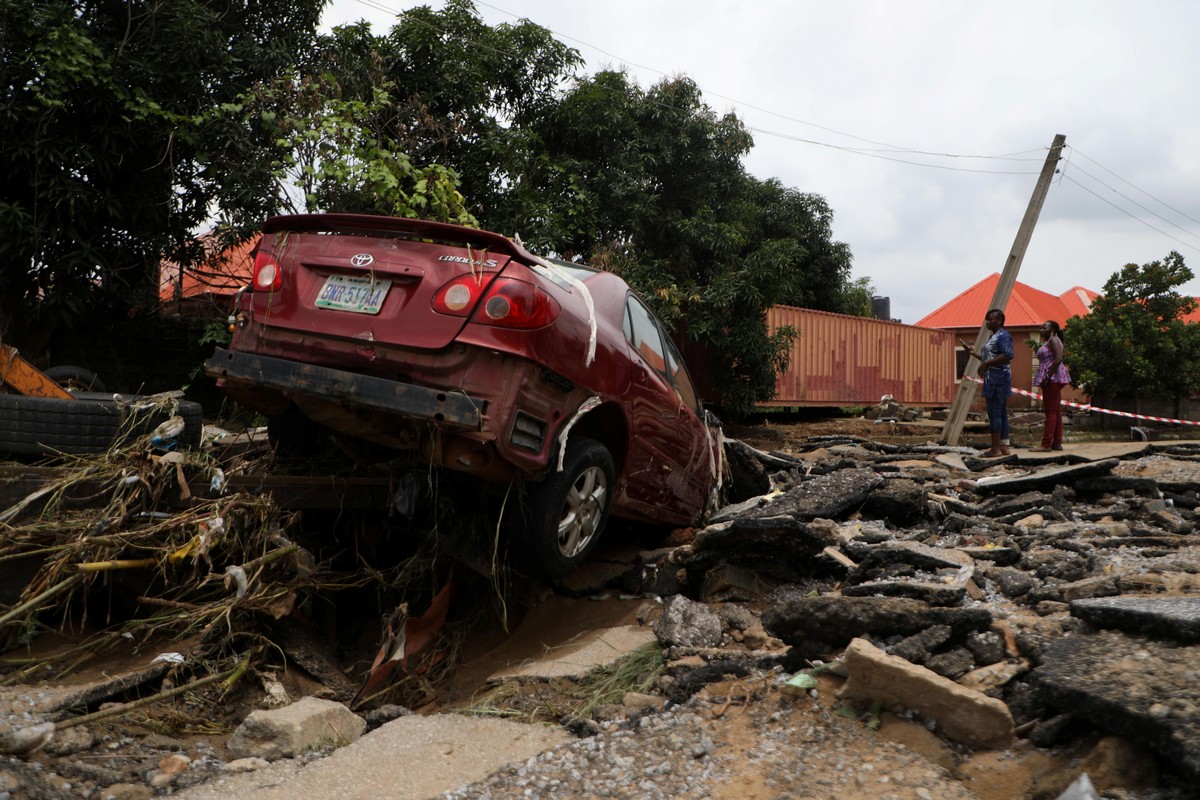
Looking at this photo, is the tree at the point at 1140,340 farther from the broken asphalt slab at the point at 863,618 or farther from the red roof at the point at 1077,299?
the broken asphalt slab at the point at 863,618

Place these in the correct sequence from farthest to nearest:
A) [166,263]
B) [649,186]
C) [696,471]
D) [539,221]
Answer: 1. [649,186]
2. [539,221]
3. [166,263]
4. [696,471]

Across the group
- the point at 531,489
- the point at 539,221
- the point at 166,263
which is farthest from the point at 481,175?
the point at 531,489

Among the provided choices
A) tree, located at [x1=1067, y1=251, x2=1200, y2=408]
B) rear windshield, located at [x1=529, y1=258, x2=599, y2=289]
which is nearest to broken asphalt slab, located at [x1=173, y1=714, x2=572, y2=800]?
rear windshield, located at [x1=529, y1=258, x2=599, y2=289]

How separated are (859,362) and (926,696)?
20.7 m

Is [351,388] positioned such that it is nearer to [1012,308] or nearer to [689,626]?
[689,626]

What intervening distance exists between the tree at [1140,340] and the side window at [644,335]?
2235cm

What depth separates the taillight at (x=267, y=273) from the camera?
13.3ft

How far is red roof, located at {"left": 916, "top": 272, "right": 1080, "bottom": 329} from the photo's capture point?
113 ft

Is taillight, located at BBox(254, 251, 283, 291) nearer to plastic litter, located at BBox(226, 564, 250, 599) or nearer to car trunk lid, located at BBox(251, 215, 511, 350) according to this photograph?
car trunk lid, located at BBox(251, 215, 511, 350)

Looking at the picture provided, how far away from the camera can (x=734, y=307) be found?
1623cm

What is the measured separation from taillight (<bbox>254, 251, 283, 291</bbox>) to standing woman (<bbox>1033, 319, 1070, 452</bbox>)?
9.61m

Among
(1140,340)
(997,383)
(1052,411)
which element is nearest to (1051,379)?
(1052,411)

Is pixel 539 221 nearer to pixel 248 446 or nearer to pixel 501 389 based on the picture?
pixel 248 446

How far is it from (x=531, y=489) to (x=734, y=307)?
1273 cm
